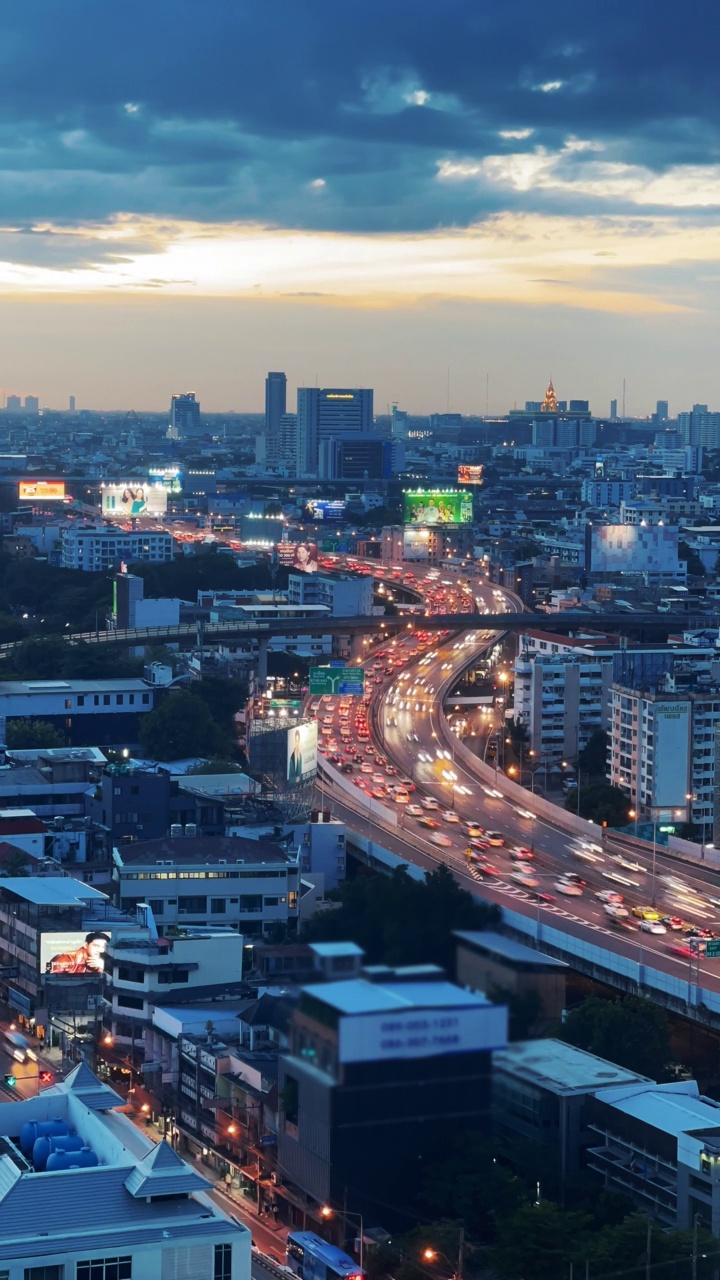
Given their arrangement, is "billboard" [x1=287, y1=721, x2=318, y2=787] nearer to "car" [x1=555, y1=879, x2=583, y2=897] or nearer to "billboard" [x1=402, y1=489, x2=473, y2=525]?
"car" [x1=555, y1=879, x2=583, y2=897]

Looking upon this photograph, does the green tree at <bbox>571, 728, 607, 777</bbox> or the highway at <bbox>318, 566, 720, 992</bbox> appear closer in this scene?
the highway at <bbox>318, 566, 720, 992</bbox>

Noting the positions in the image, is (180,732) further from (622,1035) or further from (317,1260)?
(317,1260)

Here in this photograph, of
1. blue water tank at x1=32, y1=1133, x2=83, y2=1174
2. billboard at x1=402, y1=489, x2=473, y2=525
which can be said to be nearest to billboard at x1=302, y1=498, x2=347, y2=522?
billboard at x1=402, y1=489, x2=473, y2=525

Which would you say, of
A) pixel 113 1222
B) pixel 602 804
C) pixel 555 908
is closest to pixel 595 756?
pixel 602 804

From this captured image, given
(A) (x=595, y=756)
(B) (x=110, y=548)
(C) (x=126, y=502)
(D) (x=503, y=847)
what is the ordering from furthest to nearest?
(C) (x=126, y=502) → (B) (x=110, y=548) → (A) (x=595, y=756) → (D) (x=503, y=847)

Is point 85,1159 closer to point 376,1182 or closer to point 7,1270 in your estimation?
point 7,1270

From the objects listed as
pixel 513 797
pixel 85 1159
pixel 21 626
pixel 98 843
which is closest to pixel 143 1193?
pixel 85 1159
